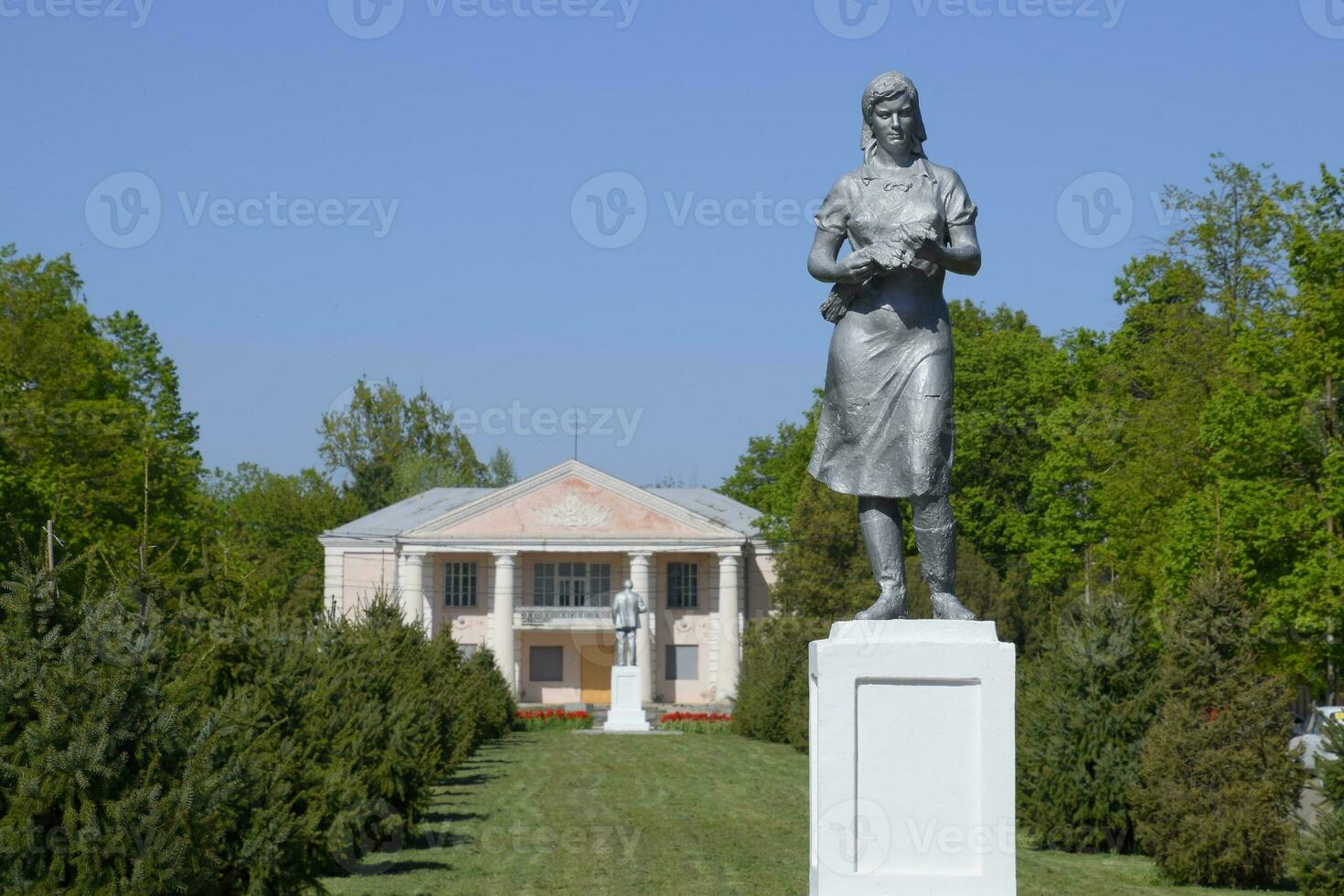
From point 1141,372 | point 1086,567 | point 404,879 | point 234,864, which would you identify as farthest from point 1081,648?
point 1086,567

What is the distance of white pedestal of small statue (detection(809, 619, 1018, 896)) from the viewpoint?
7656 mm

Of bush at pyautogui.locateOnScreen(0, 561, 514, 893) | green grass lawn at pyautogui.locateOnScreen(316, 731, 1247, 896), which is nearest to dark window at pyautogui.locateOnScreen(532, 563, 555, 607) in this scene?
green grass lawn at pyautogui.locateOnScreen(316, 731, 1247, 896)

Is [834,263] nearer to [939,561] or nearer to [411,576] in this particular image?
Answer: [939,561]

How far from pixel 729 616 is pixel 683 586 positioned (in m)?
2.79

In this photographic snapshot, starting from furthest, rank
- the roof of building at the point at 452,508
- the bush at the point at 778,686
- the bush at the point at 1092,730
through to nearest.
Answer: the roof of building at the point at 452,508 < the bush at the point at 778,686 < the bush at the point at 1092,730

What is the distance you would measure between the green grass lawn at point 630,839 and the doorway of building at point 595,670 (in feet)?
117

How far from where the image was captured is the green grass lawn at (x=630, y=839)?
1423 cm

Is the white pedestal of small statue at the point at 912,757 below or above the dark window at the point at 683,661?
above

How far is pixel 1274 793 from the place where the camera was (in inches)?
571

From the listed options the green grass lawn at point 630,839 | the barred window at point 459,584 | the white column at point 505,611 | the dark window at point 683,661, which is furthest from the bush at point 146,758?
the barred window at point 459,584

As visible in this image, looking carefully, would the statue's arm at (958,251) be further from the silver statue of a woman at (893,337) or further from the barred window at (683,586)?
the barred window at (683,586)

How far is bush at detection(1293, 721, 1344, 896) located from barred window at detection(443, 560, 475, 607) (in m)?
57.6

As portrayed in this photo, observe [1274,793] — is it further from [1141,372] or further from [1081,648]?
[1141,372]

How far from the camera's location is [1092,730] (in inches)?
656
